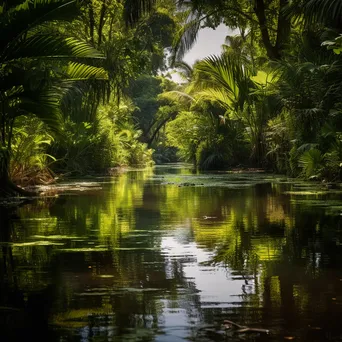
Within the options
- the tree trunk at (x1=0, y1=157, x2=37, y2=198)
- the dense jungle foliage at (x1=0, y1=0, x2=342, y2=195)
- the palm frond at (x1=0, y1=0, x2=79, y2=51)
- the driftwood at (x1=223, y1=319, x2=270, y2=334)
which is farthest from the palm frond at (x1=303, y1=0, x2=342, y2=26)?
the driftwood at (x1=223, y1=319, x2=270, y2=334)

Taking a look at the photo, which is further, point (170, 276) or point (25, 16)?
point (25, 16)

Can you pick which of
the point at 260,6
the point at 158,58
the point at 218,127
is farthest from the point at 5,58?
the point at 158,58

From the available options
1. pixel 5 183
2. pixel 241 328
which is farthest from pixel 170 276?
pixel 5 183

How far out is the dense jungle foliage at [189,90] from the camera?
8359 millimetres

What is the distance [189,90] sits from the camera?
28.8 metres

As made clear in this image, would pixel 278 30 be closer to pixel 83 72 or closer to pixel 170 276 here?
pixel 83 72

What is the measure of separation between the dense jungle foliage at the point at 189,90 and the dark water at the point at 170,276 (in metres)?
2.49

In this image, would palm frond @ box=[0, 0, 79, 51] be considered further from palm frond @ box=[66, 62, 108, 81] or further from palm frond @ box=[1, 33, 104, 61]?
palm frond @ box=[66, 62, 108, 81]

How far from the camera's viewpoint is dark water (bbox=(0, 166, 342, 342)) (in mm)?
2463

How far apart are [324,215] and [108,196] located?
4.37 metres

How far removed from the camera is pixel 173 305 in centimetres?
282

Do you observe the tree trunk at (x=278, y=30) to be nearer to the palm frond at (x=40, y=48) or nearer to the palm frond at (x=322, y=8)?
the palm frond at (x=322, y=8)

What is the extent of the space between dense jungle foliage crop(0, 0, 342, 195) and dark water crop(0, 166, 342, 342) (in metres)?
2.49

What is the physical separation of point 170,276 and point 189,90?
84.4ft
